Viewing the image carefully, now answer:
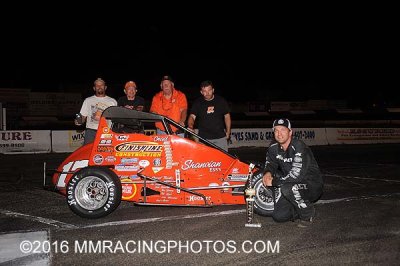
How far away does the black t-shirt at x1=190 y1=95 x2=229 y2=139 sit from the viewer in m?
8.24

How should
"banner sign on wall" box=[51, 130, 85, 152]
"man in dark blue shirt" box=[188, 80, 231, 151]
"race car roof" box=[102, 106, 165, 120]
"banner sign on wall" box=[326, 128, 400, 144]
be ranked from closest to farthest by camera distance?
"race car roof" box=[102, 106, 165, 120], "man in dark blue shirt" box=[188, 80, 231, 151], "banner sign on wall" box=[51, 130, 85, 152], "banner sign on wall" box=[326, 128, 400, 144]

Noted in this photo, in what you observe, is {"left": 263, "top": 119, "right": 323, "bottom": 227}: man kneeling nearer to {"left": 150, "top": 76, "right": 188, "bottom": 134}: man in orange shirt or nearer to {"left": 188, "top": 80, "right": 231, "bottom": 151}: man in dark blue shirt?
{"left": 188, "top": 80, "right": 231, "bottom": 151}: man in dark blue shirt

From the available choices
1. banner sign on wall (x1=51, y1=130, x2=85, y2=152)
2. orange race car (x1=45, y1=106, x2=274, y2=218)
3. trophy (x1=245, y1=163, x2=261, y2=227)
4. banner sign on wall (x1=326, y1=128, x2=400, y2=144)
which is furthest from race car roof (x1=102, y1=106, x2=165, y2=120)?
banner sign on wall (x1=326, y1=128, x2=400, y2=144)

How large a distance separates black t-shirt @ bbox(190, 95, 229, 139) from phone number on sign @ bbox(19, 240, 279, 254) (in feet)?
10.1

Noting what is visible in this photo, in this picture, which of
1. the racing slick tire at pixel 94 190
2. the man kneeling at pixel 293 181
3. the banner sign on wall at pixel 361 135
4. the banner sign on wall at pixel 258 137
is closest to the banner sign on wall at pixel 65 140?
the banner sign on wall at pixel 258 137

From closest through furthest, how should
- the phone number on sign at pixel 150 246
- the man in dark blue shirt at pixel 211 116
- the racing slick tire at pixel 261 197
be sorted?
the phone number on sign at pixel 150 246, the racing slick tire at pixel 261 197, the man in dark blue shirt at pixel 211 116

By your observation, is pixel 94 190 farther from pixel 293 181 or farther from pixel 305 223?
pixel 305 223

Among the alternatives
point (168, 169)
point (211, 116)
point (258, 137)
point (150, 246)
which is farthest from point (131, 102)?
point (258, 137)

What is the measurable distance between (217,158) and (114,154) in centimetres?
139

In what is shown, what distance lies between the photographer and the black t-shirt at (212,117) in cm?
824

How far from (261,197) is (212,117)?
197 cm

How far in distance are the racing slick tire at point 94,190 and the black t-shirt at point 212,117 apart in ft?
7.24

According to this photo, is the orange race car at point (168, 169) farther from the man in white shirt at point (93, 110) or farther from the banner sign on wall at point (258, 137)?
the banner sign on wall at point (258, 137)

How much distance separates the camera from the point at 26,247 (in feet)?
17.0
